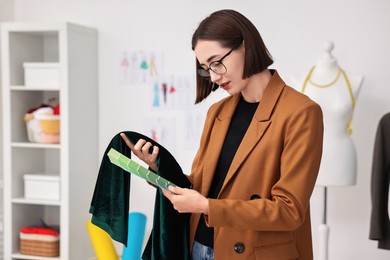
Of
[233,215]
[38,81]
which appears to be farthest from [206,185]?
[38,81]

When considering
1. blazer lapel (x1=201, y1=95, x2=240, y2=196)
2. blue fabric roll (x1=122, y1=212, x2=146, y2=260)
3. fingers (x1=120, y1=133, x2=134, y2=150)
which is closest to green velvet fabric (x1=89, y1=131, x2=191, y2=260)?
fingers (x1=120, y1=133, x2=134, y2=150)

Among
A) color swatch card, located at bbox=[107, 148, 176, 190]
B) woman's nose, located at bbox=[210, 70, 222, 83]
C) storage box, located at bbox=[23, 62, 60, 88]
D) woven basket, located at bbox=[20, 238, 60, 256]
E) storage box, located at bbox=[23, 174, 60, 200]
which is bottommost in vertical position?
woven basket, located at bbox=[20, 238, 60, 256]

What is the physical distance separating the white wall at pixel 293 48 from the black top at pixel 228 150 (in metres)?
1.77

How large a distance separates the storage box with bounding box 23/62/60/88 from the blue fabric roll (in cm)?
100

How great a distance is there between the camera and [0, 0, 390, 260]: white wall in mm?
3387

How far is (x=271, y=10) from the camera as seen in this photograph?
11.6ft

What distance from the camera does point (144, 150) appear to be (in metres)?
1.83

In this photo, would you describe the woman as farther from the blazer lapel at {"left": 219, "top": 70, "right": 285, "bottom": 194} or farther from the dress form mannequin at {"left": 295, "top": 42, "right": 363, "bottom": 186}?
the dress form mannequin at {"left": 295, "top": 42, "right": 363, "bottom": 186}

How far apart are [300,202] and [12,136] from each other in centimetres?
259

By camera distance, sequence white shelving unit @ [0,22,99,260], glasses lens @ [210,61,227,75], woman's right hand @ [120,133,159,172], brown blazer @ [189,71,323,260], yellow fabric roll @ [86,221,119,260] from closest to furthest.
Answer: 1. brown blazer @ [189,71,323,260]
2. glasses lens @ [210,61,227,75]
3. woman's right hand @ [120,133,159,172]
4. yellow fabric roll @ [86,221,119,260]
5. white shelving unit @ [0,22,99,260]

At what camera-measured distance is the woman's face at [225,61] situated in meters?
1.68

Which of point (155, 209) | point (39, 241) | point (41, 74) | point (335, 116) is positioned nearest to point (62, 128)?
point (41, 74)

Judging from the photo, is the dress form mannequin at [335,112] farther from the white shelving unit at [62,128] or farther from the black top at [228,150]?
the white shelving unit at [62,128]

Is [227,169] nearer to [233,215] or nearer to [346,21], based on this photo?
[233,215]
